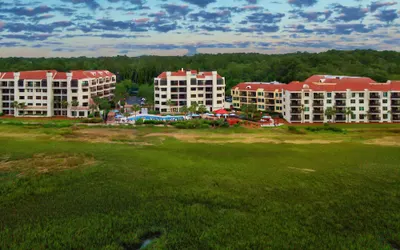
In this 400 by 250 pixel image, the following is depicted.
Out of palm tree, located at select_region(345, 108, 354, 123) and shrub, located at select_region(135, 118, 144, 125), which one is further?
palm tree, located at select_region(345, 108, 354, 123)

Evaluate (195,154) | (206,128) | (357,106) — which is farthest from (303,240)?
(357,106)

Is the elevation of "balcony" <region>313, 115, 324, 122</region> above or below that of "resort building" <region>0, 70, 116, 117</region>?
below

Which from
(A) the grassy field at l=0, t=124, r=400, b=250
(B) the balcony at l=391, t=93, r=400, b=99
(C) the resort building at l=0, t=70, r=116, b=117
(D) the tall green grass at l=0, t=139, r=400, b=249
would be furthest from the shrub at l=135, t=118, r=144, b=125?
(B) the balcony at l=391, t=93, r=400, b=99

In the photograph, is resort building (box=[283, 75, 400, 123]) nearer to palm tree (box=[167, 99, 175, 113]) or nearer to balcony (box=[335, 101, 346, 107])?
balcony (box=[335, 101, 346, 107])

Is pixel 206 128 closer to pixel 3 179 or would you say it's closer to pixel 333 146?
pixel 333 146

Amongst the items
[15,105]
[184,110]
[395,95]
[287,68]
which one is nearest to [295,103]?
[395,95]

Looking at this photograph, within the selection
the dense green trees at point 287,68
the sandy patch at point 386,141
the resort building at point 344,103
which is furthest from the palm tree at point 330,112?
the dense green trees at point 287,68

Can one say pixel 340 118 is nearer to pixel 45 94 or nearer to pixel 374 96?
pixel 374 96
